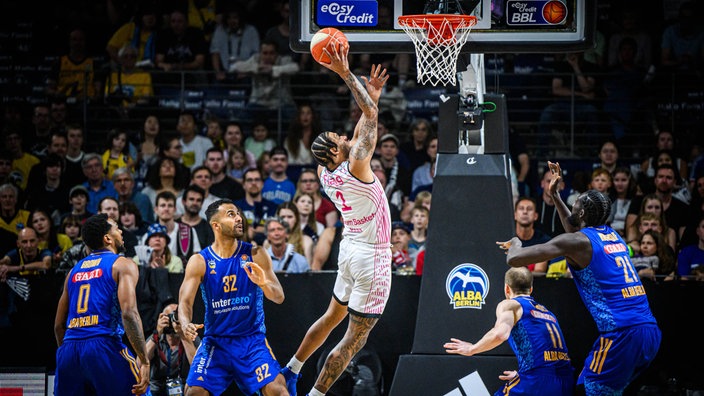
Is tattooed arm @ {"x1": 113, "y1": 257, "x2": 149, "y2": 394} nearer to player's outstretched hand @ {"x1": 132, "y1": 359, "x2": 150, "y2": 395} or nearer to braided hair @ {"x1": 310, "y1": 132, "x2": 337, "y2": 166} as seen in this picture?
player's outstretched hand @ {"x1": 132, "y1": 359, "x2": 150, "y2": 395}

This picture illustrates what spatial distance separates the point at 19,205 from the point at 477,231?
6365 mm

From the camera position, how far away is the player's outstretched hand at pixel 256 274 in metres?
8.62

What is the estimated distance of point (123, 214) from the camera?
40.6 ft

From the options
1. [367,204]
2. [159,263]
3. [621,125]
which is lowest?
[159,263]

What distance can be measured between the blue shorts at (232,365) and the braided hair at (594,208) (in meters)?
2.90

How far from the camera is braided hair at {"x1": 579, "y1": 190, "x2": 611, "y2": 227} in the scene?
8.61 m

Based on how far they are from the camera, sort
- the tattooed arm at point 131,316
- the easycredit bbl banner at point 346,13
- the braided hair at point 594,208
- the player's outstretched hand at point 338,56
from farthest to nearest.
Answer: the easycredit bbl banner at point 346,13 → the braided hair at point 594,208 → the tattooed arm at point 131,316 → the player's outstretched hand at point 338,56

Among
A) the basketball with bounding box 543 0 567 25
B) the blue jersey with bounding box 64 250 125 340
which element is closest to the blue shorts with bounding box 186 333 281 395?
the blue jersey with bounding box 64 250 125 340

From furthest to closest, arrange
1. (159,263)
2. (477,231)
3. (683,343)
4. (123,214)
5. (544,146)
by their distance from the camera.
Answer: (544,146), (123,214), (159,263), (683,343), (477,231)

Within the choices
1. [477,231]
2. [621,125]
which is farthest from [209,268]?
[621,125]

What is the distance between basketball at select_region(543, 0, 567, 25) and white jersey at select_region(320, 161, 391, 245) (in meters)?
2.13

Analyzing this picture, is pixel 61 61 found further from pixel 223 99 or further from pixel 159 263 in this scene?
pixel 159 263

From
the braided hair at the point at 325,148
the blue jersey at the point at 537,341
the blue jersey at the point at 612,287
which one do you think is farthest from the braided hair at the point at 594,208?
the braided hair at the point at 325,148

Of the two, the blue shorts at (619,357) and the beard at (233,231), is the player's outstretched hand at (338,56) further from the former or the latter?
the blue shorts at (619,357)
